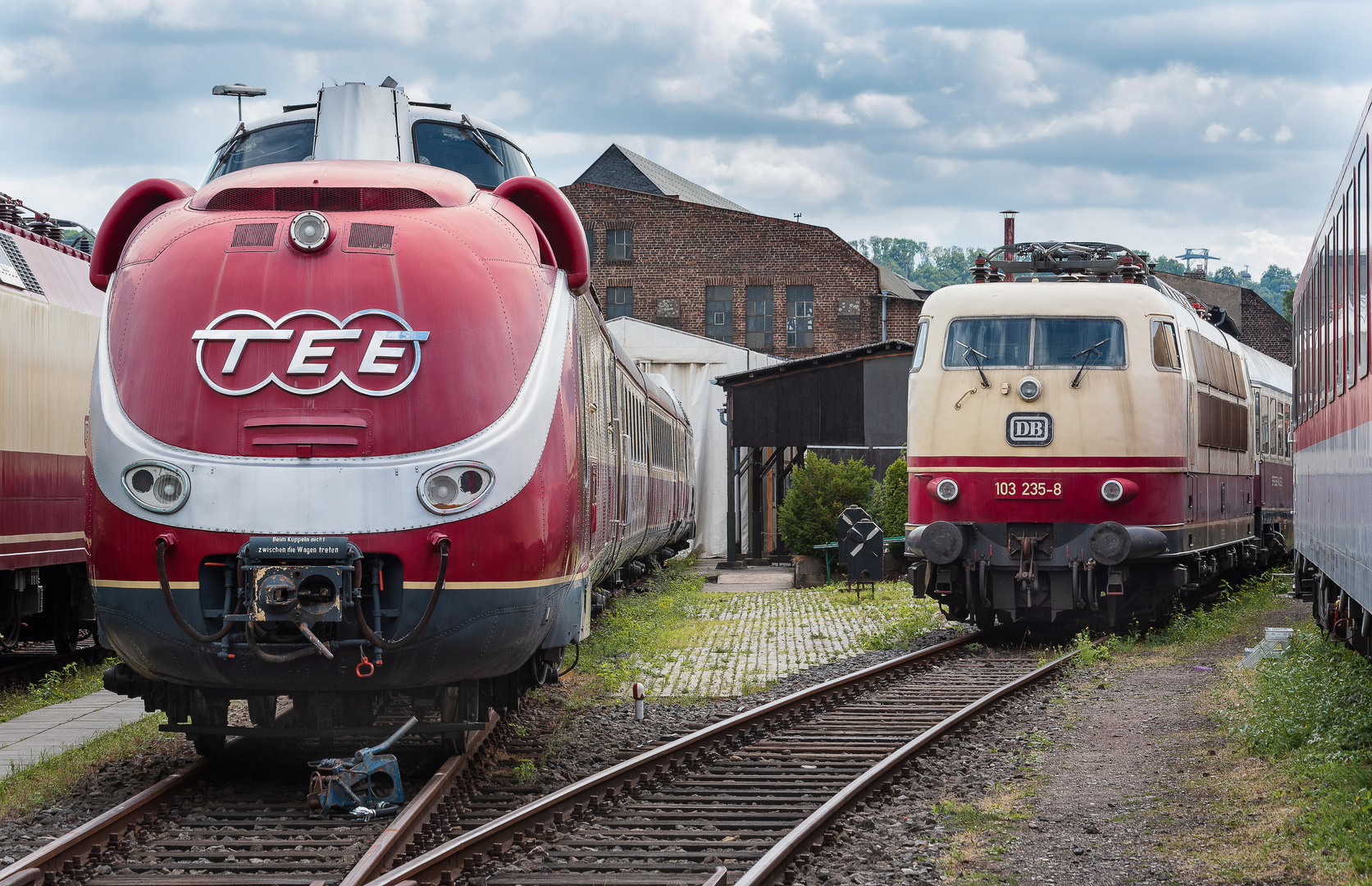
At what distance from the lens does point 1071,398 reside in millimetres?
14398

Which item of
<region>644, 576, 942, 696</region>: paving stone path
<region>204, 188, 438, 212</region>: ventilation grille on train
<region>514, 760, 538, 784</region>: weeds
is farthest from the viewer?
<region>644, 576, 942, 696</region>: paving stone path

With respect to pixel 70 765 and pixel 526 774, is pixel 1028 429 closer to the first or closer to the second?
pixel 526 774

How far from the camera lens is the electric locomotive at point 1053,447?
14250 millimetres

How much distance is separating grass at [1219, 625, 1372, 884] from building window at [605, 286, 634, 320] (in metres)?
35.0

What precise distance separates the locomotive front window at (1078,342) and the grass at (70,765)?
9.00m

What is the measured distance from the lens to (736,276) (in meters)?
45.8

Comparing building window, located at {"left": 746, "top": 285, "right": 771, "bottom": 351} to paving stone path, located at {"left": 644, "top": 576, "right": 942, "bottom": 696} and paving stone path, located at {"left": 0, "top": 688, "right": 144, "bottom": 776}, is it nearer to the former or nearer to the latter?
paving stone path, located at {"left": 644, "top": 576, "right": 942, "bottom": 696}

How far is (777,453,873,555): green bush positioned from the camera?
93.9ft

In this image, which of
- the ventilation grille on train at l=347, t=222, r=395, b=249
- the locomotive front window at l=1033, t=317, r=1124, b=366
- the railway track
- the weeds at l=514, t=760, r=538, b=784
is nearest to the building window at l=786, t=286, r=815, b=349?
the locomotive front window at l=1033, t=317, r=1124, b=366

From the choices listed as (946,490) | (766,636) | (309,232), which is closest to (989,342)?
(946,490)

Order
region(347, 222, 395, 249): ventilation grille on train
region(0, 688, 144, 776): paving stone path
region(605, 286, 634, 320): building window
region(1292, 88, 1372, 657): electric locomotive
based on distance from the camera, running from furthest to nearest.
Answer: region(605, 286, 634, 320): building window < region(0, 688, 144, 776): paving stone path < region(1292, 88, 1372, 657): electric locomotive < region(347, 222, 395, 249): ventilation grille on train

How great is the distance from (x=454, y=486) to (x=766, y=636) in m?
10.6

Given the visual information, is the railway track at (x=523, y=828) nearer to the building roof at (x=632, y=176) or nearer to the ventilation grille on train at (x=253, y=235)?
the ventilation grille on train at (x=253, y=235)

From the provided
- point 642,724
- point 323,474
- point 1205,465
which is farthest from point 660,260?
point 323,474
